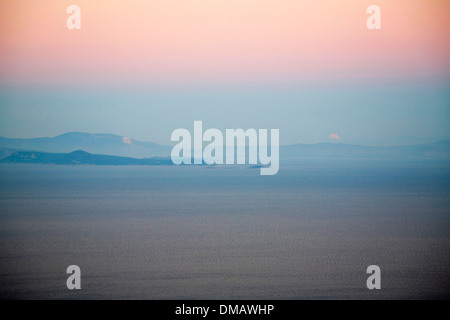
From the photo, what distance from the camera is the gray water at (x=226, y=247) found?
233 inches

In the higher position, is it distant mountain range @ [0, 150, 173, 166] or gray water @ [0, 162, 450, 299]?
distant mountain range @ [0, 150, 173, 166]

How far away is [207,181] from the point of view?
15406 millimetres

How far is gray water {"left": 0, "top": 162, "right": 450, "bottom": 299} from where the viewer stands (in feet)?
19.4

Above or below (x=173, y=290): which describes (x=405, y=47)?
above

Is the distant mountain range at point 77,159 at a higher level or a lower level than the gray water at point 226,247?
Answer: higher

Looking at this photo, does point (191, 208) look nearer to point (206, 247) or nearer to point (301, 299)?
point (206, 247)

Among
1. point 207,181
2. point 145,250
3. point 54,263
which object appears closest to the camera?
point 54,263

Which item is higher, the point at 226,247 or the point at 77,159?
the point at 77,159

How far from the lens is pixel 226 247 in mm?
7312

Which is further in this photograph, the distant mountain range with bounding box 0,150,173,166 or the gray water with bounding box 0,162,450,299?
the distant mountain range with bounding box 0,150,173,166

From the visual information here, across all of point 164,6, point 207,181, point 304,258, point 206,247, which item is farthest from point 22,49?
point 207,181

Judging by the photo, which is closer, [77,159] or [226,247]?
[226,247]

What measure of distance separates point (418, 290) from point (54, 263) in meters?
3.73

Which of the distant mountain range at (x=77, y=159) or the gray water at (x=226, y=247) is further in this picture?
the distant mountain range at (x=77, y=159)
